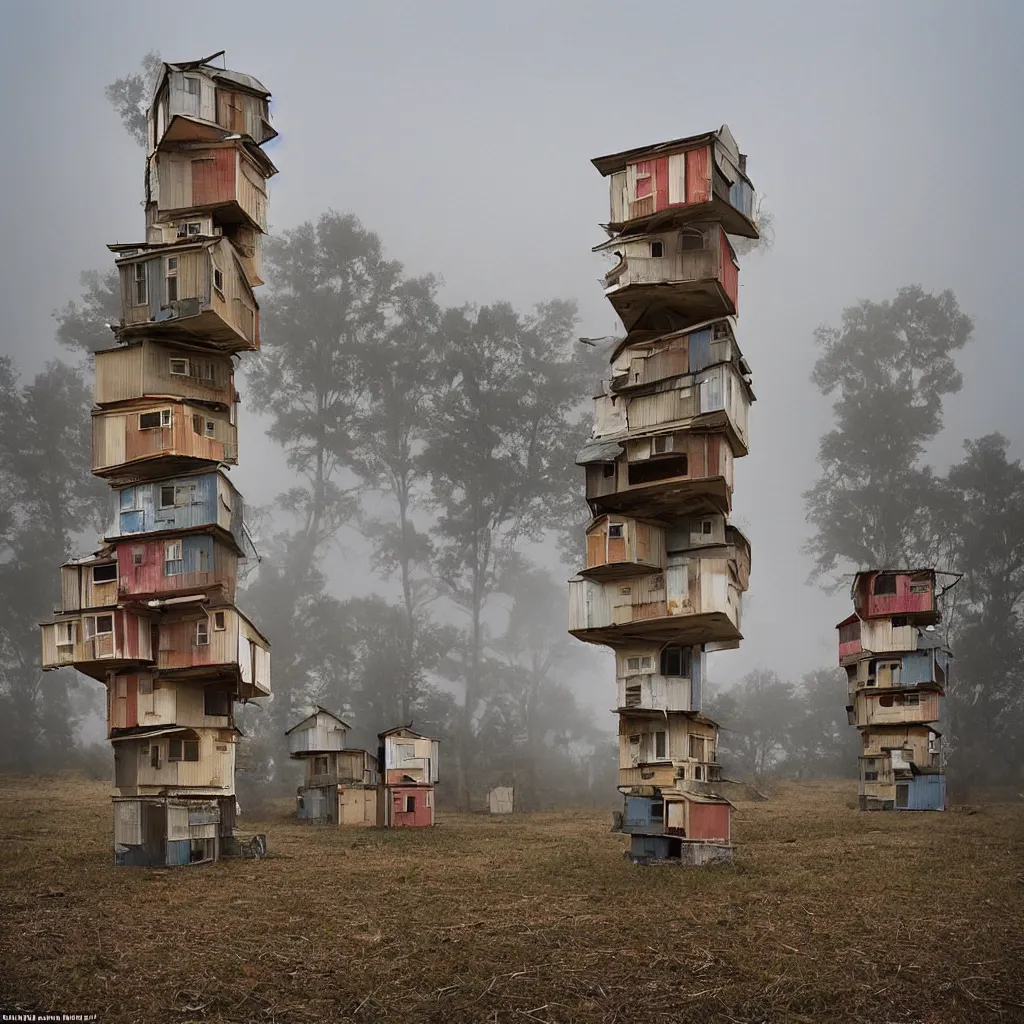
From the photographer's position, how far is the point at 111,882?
24.9 metres

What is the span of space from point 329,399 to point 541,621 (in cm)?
2384

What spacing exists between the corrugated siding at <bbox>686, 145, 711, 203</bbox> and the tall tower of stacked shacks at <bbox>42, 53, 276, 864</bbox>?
36.6ft

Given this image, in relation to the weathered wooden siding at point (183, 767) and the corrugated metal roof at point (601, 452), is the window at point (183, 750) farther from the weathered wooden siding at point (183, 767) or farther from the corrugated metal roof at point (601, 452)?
the corrugated metal roof at point (601, 452)

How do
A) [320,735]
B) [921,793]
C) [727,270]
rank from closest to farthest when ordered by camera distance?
[727,270] → [921,793] → [320,735]

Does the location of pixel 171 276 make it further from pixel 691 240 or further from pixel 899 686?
pixel 899 686

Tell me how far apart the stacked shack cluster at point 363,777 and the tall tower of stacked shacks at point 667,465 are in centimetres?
1768

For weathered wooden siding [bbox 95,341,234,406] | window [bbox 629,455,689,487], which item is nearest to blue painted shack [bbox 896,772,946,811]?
window [bbox 629,455,689,487]

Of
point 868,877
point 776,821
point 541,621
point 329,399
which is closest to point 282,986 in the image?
point 868,877

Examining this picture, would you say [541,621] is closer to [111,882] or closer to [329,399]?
[329,399]

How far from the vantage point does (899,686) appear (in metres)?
48.6

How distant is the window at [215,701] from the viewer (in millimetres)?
30281

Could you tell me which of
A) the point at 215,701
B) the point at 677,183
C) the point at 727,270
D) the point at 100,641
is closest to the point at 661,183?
the point at 677,183

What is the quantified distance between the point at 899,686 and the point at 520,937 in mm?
34017

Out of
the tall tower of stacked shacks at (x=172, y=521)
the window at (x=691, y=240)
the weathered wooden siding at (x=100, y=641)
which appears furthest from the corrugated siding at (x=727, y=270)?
the weathered wooden siding at (x=100, y=641)
